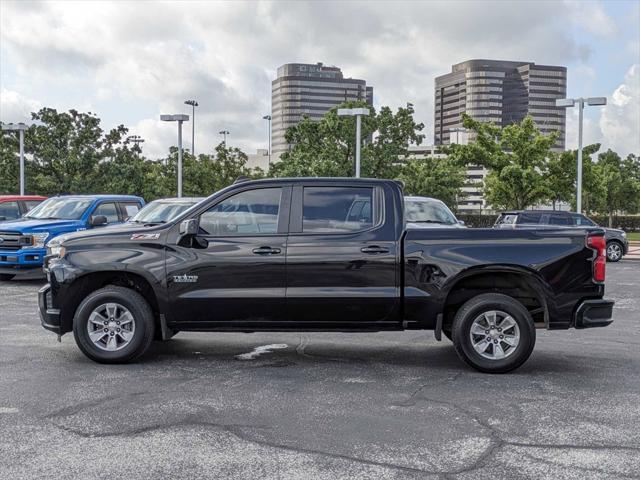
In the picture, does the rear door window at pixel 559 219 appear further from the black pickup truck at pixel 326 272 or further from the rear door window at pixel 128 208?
the black pickup truck at pixel 326 272

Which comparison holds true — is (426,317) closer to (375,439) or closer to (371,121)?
(375,439)

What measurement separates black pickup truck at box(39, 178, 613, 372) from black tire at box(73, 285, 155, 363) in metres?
0.01

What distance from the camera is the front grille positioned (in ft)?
47.7

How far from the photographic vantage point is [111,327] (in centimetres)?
729

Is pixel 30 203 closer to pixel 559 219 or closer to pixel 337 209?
pixel 337 209

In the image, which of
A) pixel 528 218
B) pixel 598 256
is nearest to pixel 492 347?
pixel 598 256

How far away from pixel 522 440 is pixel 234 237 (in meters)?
3.39

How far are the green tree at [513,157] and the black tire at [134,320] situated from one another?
106ft

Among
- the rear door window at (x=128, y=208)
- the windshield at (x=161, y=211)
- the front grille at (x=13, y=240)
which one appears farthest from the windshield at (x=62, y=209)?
the windshield at (x=161, y=211)

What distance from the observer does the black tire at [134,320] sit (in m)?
7.20

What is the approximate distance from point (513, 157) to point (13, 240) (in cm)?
2942

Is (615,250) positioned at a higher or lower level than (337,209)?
lower

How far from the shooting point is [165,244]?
7.18 metres

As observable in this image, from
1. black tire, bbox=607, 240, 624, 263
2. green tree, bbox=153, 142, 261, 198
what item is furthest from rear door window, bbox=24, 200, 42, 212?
green tree, bbox=153, 142, 261, 198
